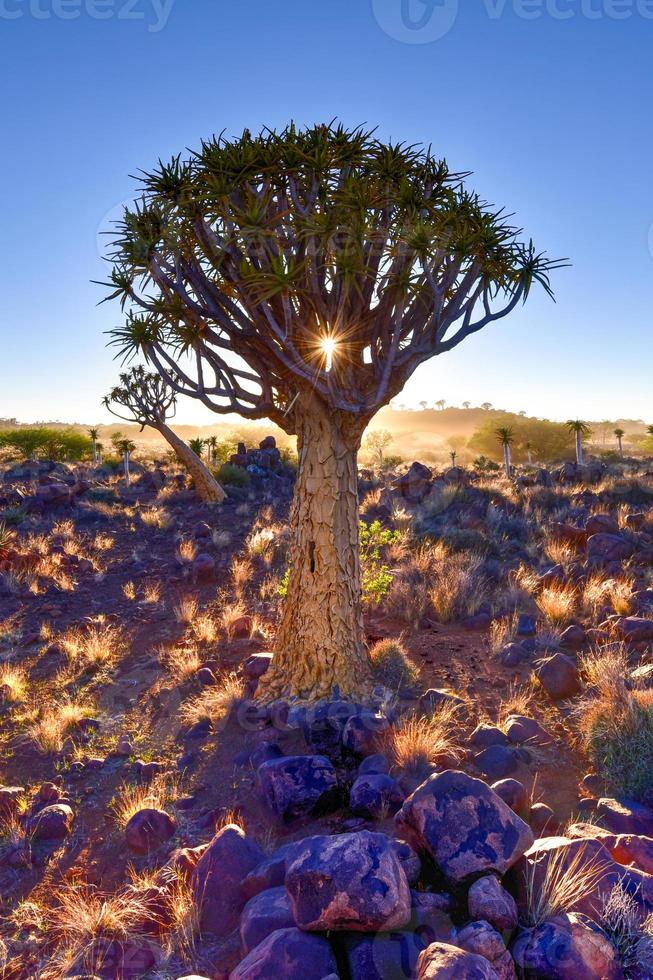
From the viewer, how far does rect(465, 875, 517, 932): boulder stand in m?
2.88

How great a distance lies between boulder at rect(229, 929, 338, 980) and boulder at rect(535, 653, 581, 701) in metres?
3.95

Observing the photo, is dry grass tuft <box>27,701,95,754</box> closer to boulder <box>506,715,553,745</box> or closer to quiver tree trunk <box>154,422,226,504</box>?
boulder <box>506,715,553,745</box>

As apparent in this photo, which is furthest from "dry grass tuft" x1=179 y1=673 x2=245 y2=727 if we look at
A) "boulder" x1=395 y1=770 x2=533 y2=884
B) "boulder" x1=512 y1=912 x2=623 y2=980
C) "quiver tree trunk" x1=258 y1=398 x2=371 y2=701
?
"boulder" x1=512 y1=912 x2=623 y2=980

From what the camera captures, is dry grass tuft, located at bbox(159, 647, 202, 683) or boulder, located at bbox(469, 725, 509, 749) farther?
dry grass tuft, located at bbox(159, 647, 202, 683)

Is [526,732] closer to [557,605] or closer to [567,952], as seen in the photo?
[567,952]

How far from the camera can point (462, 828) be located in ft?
10.9

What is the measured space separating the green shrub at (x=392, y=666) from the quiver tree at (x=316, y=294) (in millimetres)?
470

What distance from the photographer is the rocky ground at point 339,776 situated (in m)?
2.87

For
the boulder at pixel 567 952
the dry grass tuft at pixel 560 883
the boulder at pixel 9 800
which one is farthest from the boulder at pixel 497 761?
the boulder at pixel 9 800

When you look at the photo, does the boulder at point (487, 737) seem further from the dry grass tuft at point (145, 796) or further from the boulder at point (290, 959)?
the boulder at point (290, 959)

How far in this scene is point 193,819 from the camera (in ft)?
15.0

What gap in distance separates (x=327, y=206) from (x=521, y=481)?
1619cm

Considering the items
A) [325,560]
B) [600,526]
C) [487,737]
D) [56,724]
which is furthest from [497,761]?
[600,526]

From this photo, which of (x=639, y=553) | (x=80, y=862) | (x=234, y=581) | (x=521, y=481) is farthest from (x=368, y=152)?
(x=521, y=481)
